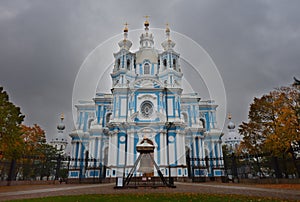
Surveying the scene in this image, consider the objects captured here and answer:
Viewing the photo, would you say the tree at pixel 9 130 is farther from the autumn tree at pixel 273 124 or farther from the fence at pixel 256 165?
the autumn tree at pixel 273 124

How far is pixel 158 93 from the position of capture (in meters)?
30.6

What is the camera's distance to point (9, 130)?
1705 cm

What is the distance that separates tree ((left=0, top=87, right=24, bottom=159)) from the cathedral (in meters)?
7.87

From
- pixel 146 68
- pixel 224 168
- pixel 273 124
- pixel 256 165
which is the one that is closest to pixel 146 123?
pixel 224 168

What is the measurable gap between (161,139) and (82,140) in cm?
1401

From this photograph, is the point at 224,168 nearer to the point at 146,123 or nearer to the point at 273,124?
the point at 273,124

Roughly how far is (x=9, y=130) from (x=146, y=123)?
15417 millimetres

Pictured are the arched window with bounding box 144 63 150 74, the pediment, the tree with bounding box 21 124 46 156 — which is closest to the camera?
the tree with bounding box 21 124 46 156

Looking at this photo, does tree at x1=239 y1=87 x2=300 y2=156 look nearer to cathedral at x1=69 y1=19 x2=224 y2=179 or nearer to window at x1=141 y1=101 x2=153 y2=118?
cathedral at x1=69 y1=19 x2=224 y2=179

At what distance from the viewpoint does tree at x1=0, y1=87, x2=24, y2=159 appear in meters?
16.7

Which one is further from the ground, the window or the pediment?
the pediment

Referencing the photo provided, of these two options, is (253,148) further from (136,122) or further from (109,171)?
(109,171)

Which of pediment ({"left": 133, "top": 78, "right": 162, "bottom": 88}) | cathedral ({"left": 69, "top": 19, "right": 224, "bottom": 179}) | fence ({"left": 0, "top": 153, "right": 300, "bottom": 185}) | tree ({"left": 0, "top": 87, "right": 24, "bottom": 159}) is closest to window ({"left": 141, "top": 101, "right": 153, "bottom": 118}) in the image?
cathedral ({"left": 69, "top": 19, "right": 224, "bottom": 179})

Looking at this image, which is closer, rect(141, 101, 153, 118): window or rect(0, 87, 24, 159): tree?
rect(0, 87, 24, 159): tree
